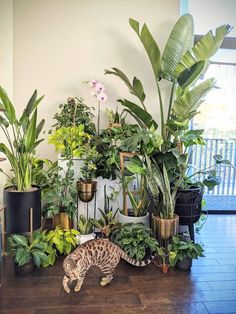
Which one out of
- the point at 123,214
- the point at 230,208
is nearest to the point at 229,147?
the point at 230,208

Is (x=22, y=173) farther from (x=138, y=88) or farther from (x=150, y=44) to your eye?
(x=150, y=44)

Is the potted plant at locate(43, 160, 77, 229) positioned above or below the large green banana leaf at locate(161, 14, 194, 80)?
below

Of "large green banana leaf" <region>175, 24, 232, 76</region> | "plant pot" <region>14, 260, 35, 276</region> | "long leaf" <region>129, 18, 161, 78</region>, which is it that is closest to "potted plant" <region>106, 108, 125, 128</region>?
"long leaf" <region>129, 18, 161, 78</region>

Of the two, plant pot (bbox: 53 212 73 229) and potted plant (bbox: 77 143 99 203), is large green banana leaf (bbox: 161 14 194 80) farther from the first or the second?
plant pot (bbox: 53 212 73 229)

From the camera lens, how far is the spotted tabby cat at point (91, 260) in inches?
66.5

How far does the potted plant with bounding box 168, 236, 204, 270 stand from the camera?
199cm

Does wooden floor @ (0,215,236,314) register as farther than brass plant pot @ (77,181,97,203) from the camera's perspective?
No

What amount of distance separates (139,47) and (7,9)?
4.81 ft

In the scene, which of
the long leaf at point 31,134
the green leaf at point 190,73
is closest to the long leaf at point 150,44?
the green leaf at point 190,73

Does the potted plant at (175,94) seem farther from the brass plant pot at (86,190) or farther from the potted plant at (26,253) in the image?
the potted plant at (26,253)

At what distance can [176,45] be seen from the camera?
2465 millimetres

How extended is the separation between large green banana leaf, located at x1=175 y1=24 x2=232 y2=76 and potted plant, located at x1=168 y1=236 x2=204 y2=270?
1.58 metres

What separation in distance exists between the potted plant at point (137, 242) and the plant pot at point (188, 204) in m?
0.34

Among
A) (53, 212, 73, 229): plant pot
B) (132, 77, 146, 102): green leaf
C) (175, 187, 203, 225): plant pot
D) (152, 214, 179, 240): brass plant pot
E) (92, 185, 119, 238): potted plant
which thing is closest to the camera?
(152, 214, 179, 240): brass plant pot
